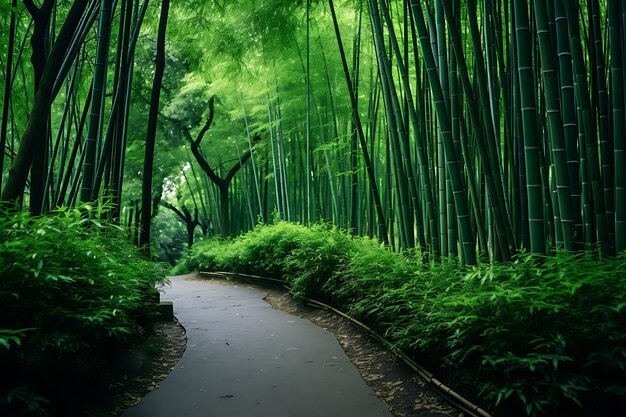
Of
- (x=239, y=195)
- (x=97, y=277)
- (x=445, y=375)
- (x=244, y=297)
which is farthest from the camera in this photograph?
(x=239, y=195)

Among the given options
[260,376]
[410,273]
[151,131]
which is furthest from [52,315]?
[151,131]

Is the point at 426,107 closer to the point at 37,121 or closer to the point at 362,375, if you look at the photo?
the point at 362,375

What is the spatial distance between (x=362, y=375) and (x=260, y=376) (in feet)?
2.00

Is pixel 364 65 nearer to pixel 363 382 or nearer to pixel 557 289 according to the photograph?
pixel 363 382

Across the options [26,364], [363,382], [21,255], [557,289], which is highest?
[21,255]

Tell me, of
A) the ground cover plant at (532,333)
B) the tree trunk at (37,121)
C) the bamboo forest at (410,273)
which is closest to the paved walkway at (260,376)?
the bamboo forest at (410,273)

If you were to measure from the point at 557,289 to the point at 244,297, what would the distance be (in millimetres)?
4984

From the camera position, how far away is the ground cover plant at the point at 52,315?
6.36 ft

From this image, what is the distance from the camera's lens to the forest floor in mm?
2604

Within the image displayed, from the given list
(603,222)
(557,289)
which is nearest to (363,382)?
(557,289)

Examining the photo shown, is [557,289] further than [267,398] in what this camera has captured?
No

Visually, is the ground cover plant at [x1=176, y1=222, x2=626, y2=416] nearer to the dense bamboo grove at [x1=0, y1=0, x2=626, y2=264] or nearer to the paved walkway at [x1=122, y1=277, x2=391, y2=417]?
the dense bamboo grove at [x1=0, y1=0, x2=626, y2=264]

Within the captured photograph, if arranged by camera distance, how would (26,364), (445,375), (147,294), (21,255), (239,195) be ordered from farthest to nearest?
(239,195) < (147,294) < (445,375) < (21,255) < (26,364)

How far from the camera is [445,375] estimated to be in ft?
9.02
